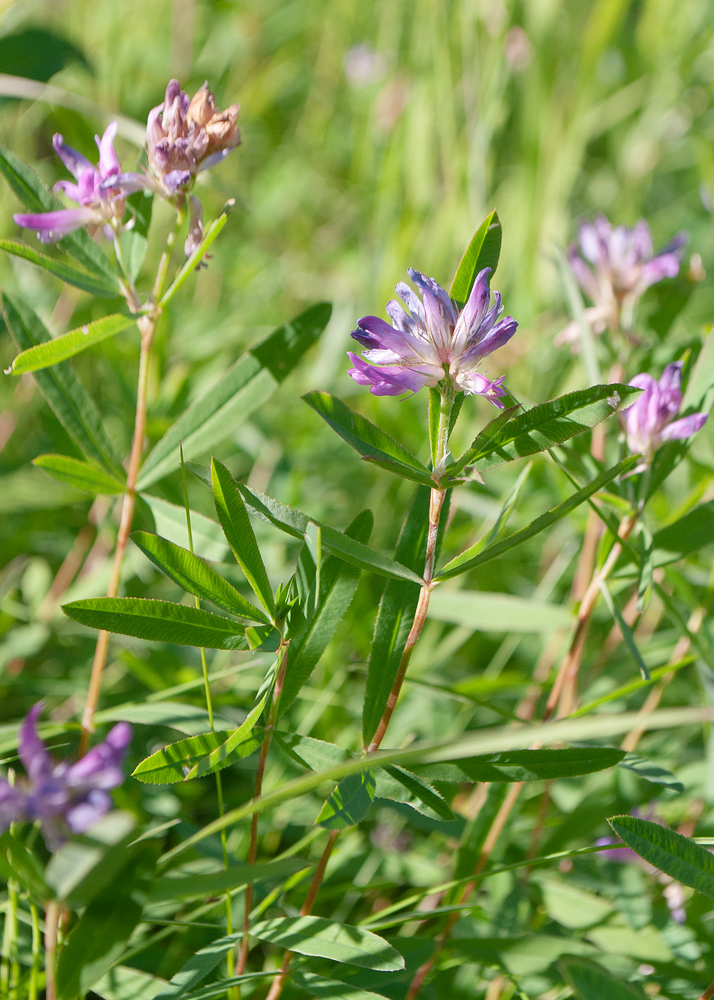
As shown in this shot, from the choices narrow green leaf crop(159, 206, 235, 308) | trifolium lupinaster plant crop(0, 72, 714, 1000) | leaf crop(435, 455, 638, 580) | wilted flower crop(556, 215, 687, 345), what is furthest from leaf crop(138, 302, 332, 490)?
wilted flower crop(556, 215, 687, 345)

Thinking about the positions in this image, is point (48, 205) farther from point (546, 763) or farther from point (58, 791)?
point (546, 763)

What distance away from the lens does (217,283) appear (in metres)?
2.22

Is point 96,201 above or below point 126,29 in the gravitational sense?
below

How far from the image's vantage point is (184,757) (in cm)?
65

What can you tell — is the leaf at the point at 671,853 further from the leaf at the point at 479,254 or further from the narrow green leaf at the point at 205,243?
the narrow green leaf at the point at 205,243

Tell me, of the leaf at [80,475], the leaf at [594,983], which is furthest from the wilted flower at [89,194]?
the leaf at [594,983]

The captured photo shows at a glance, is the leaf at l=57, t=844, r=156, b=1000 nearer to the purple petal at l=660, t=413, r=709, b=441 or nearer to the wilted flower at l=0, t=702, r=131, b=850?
the wilted flower at l=0, t=702, r=131, b=850

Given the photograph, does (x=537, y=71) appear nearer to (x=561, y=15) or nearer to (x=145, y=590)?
(x=561, y=15)

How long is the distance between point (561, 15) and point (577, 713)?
2413 mm

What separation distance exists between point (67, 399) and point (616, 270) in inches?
31.0

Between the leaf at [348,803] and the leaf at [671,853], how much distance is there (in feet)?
0.67

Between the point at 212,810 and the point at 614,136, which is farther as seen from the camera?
the point at 614,136

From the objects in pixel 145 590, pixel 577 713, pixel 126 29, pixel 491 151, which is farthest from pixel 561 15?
pixel 577 713

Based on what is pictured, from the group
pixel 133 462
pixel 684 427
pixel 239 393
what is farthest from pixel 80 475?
pixel 684 427
